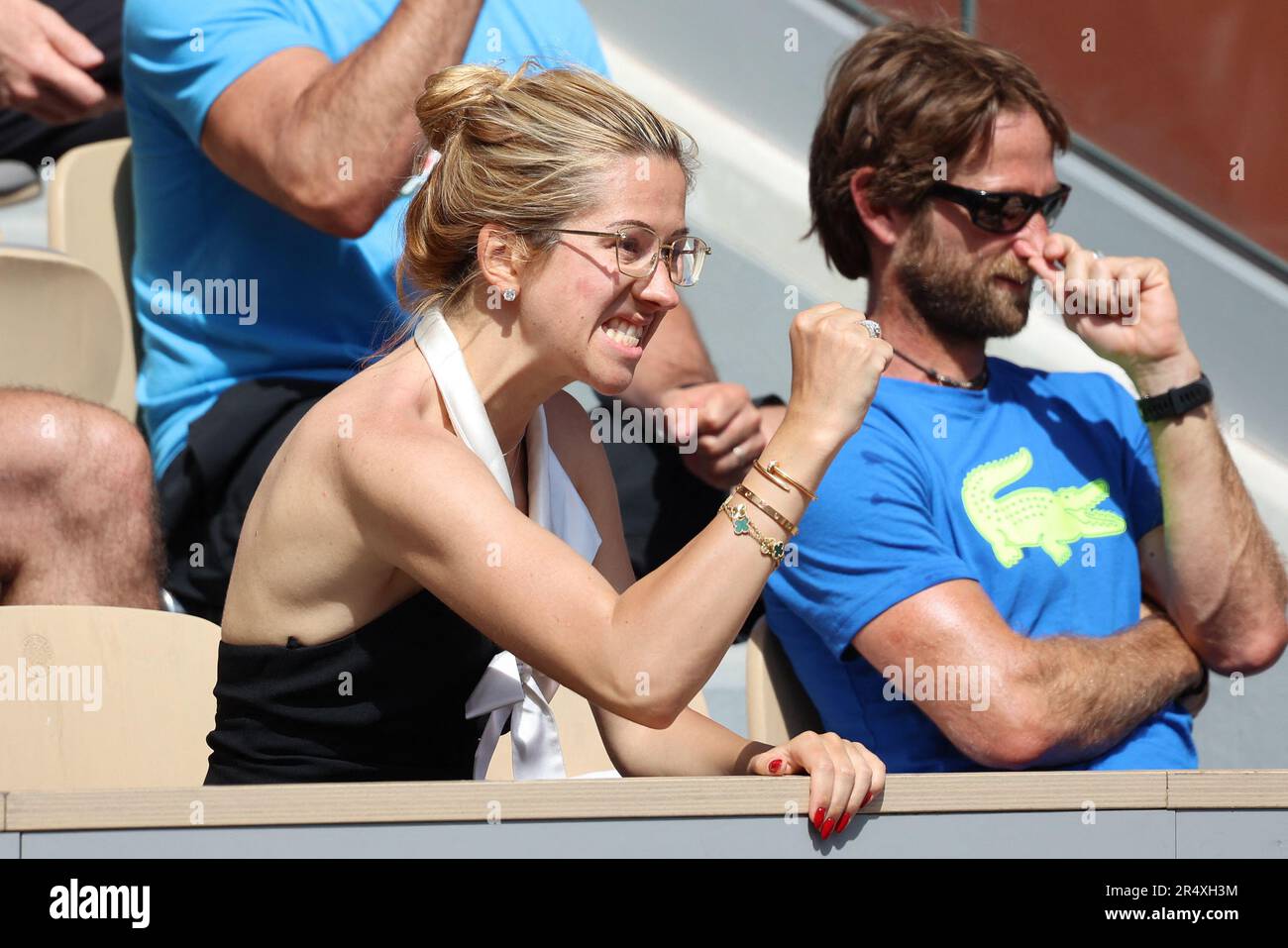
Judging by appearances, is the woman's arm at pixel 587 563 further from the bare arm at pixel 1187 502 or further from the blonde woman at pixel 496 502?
the bare arm at pixel 1187 502

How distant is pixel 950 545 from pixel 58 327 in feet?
5.06

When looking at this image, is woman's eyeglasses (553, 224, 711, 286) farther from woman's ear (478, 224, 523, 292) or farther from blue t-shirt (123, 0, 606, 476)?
blue t-shirt (123, 0, 606, 476)

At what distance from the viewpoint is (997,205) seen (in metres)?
2.59

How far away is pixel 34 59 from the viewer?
8.73ft

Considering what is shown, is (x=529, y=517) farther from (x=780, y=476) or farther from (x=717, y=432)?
(x=717, y=432)

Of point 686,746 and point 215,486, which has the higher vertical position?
point 686,746

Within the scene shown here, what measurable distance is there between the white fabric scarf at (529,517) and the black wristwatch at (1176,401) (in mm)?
962

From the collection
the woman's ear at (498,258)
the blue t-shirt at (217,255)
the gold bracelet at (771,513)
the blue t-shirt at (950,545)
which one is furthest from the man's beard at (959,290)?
the gold bracelet at (771,513)

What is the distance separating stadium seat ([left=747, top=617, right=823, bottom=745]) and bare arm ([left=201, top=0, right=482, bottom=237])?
2.93 ft

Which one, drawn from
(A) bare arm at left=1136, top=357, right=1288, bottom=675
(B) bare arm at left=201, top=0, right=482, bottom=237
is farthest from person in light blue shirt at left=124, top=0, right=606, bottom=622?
(A) bare arm at left=1136, top=357, right=1288, bottom=675

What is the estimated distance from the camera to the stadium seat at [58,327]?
267 cm

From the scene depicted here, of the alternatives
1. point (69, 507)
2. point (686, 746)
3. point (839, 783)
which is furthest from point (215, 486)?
point (839, 783)
